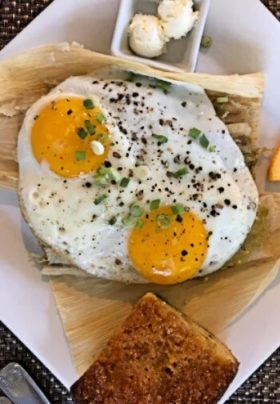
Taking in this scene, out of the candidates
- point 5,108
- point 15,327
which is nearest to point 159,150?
point 5,108

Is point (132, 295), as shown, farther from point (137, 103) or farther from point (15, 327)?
point (137, 103)

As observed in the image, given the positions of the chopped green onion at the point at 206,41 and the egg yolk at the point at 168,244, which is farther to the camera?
the chopped green onion at the point at 206,41

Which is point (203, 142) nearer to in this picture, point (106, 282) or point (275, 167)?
point (275, 167)

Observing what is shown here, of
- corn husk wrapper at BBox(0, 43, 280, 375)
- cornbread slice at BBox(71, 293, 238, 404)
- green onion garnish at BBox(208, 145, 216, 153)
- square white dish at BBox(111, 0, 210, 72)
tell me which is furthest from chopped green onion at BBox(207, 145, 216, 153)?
cornbread slice at BBox(71, 293, 238, 404)

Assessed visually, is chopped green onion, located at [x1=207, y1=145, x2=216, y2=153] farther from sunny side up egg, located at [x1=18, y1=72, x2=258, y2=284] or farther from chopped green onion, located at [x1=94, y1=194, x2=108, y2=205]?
chopped green onion, located at [x1=94, y1=194, x2=108, y2=205]

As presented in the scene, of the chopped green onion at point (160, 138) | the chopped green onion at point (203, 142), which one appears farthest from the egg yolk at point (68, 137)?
the chopped green onion at point (203, 142)

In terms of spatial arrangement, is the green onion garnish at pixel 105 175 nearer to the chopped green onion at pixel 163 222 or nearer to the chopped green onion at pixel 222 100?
the chopped green onion at pixel 163 222

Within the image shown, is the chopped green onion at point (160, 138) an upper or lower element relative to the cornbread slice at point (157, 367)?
upper
